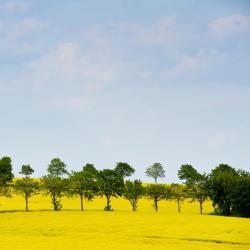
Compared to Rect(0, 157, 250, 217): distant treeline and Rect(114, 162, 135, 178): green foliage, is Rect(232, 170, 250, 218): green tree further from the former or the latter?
Rect(114, 162, 135, 178): green foliage

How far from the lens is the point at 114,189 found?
333ft

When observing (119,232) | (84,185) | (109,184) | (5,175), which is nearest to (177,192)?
(109,184)

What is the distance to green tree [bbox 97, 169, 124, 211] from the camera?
101250 millimetres

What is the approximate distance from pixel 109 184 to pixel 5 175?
19898mm

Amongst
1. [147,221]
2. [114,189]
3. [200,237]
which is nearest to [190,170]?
[114,189]

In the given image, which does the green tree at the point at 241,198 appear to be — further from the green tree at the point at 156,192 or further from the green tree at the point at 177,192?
the green tree at the point at 156,192

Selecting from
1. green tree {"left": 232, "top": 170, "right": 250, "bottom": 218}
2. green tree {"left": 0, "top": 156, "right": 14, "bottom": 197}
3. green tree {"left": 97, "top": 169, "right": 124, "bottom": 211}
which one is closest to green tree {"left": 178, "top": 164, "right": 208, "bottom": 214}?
green tree {"left": 232, "top": 170, "right": 250, "bottom": 218}

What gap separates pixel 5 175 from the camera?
10188 centimetres

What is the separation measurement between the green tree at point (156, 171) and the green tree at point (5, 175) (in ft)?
220

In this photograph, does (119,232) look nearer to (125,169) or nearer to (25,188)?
(25,188)

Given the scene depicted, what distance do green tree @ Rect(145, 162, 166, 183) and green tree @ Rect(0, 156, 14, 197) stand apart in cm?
6693

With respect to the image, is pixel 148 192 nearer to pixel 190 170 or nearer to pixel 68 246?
pixel 190 170

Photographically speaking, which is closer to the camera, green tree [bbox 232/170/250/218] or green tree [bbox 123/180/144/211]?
green tree [bbox 232/170/250/218]

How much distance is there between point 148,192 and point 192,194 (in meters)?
8.38
